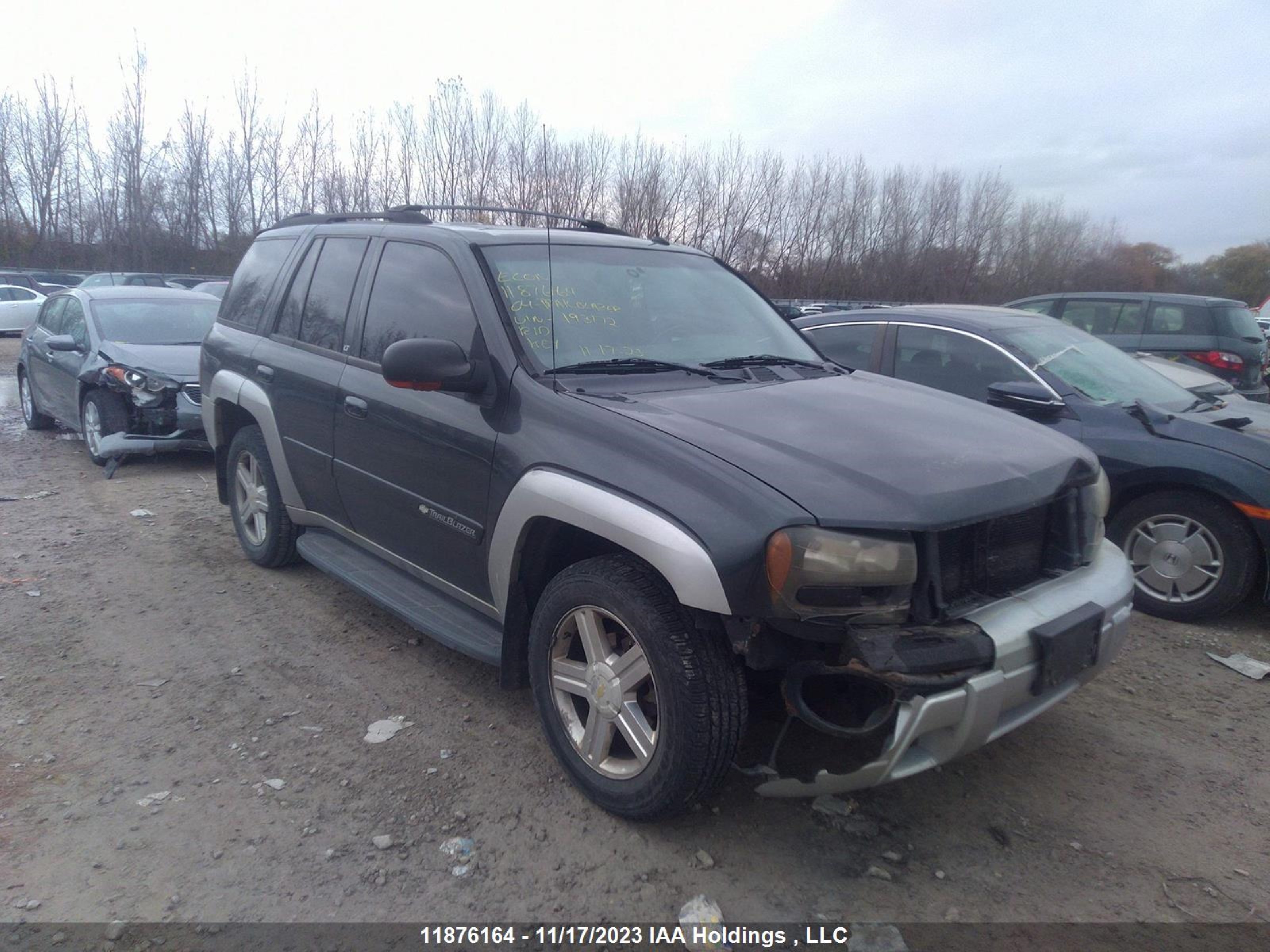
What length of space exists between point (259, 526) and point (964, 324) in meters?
4.51

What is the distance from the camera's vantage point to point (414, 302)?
396 cm

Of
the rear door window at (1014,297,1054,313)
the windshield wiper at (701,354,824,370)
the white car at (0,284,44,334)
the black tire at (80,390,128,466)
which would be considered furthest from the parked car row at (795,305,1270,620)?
the white car at (0,284,44,334)

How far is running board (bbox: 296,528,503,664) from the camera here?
3.48 m

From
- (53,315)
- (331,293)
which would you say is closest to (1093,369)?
(331,293)

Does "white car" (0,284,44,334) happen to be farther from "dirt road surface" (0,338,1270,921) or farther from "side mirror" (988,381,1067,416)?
"side mirror" (988,381,1067,416)

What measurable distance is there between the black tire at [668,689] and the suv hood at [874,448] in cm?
49

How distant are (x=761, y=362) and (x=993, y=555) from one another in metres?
1.40

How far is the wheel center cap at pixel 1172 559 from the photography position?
484 centimetres

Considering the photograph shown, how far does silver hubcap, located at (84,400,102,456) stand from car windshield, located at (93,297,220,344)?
694 millimetres

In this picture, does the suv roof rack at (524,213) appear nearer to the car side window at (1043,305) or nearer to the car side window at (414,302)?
the car side window at (414,302)

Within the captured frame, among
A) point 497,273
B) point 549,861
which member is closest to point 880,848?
point 549,861

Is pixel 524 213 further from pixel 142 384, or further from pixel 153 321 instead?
pixel 153 321

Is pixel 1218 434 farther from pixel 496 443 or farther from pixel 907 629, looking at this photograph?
pixel 496 443

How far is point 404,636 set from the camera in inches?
180
